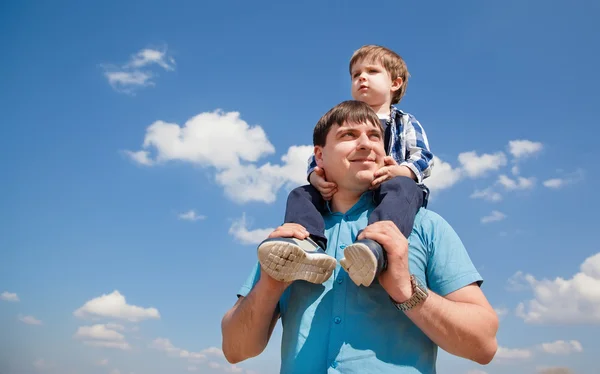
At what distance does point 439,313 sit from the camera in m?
3.24

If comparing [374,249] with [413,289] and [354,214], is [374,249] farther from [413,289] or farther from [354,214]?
[354,214]

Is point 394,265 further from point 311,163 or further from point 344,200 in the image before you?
point 311,163

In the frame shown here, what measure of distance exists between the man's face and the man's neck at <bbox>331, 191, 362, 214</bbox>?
45mm

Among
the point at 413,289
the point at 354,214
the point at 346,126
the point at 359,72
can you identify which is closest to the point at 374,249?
the point at 413,289

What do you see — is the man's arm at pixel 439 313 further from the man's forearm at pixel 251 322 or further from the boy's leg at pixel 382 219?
the man's forearm at pixel 251 322

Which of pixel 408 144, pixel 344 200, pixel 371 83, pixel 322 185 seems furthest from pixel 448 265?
pixel 371 83

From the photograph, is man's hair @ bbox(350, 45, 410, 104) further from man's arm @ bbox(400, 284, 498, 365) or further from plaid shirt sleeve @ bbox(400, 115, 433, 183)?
man's arm @ bbox(400, 284, 498, 365)

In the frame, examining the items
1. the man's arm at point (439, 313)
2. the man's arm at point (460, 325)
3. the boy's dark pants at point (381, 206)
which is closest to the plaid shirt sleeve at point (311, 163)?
the boy's dark pants at point (381, 206)

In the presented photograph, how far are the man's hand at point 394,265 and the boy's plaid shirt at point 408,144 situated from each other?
141 cm

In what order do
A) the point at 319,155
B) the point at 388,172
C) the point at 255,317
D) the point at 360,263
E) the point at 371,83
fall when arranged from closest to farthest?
the point at 360,263 < the point at 255,317 < the point at 388,172 < the point at 319,155 < the point at 371,83

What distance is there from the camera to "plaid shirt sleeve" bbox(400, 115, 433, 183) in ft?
15.3

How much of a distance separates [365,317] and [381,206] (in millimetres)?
822

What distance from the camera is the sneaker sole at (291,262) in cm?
336

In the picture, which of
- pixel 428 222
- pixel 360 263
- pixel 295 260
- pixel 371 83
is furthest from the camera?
pixel 371 83
